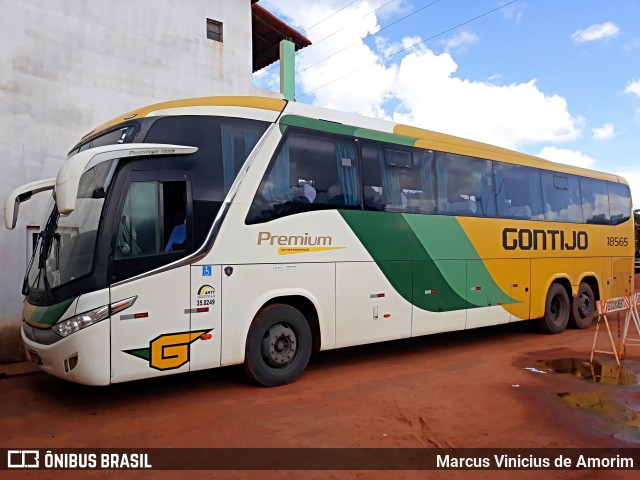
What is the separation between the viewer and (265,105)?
7.09 metres

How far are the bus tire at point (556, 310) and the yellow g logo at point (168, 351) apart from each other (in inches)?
317

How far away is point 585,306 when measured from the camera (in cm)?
1234

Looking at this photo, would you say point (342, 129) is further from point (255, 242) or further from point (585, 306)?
point (585, 306)

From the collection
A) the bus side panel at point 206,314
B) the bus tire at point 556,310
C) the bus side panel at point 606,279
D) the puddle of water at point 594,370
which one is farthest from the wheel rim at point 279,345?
the bus side panel at point 606,279

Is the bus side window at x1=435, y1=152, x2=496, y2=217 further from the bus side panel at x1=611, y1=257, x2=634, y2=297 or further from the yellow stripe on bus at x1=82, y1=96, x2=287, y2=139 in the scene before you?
the bus side panel at x1=611, y1=257, x2=634, y2=297

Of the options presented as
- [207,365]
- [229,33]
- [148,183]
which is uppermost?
[229,33]

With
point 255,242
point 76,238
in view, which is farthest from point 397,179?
point 76,238

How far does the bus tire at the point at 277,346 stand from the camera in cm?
678

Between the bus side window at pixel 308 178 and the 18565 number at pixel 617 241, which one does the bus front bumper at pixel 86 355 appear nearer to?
the bus side window at pixel 308 178

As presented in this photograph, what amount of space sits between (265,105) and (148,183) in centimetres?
196

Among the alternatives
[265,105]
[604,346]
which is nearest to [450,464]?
[265,105]

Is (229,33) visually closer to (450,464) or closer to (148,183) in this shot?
(148,183)

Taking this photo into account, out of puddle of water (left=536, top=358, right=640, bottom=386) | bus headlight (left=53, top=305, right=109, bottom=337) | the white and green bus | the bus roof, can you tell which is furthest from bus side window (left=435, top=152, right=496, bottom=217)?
bus headlight (left=53, top=305, right=109, bottom=337)

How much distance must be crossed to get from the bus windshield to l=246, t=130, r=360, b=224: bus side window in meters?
1.76
